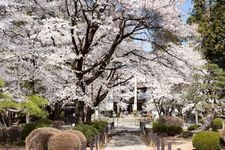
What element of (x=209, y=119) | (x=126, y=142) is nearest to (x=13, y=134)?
(x=126, y=142)

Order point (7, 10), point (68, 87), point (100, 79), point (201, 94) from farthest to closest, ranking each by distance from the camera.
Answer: point (100, 79) < point (201, 94) < point (68, 87) < point (7, 10)

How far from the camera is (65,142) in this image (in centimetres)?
1410

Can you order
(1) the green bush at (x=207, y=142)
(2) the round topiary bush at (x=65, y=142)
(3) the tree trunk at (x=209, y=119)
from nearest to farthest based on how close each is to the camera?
1. (2) the round topiary bush at (x=65, y=142)
2. (1) the green bush at (x=207, y=142)
3. (3) the tree trunk at (x=209, y=119)

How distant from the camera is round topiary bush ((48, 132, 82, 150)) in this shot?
14.1 m

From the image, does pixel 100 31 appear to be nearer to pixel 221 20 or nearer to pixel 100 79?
pixel 100 79

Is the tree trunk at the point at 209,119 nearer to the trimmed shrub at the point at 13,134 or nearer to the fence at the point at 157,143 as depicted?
the fence at the point at 157,143

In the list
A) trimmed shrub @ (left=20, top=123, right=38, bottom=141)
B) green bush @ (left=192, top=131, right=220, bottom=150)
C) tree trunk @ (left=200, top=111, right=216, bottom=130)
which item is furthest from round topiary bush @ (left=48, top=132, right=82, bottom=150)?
tree trunk @ (left=200, top=111, right=216, bottom=130)

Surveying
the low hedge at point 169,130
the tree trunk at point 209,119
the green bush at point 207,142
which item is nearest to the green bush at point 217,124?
the low hedge at point 169,130

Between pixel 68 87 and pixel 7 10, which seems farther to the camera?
pixel 68 87

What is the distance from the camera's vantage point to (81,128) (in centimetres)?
1936

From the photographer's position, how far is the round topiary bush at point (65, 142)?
14055 millimetres

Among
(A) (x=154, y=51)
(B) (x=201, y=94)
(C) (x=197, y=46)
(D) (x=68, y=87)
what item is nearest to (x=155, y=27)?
(A) (x=154, y=51)

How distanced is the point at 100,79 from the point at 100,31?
19.0 ft

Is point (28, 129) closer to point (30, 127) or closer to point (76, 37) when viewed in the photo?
point (30, 127)
